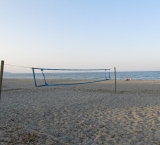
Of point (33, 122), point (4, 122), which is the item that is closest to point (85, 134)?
point (33, 122)

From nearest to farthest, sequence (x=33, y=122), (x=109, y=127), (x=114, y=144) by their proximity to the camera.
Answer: (x=114, y=144) < (x=109, y=127) < (x=33, y=122)

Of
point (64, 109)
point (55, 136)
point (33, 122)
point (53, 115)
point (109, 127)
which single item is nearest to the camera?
point (55, 136)

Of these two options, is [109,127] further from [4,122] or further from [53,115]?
[4,122]

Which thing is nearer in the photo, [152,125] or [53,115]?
[152,125]

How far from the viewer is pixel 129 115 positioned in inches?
275

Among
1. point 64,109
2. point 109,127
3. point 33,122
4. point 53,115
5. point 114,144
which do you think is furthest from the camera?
A: point 64,109

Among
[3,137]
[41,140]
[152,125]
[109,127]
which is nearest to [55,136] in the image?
[41,140]

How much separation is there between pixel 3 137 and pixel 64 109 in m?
3.59

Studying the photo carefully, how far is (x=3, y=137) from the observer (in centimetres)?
459

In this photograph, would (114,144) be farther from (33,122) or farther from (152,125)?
(33,122)

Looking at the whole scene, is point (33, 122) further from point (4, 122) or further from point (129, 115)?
point (129, 115)

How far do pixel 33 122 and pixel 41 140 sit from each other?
1668 mm

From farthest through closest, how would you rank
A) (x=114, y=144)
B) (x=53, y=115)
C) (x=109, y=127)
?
(x=53, y=115), (x=109, y=127), (x=114, y=144)

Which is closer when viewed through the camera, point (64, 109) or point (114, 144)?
point (114, 144)
